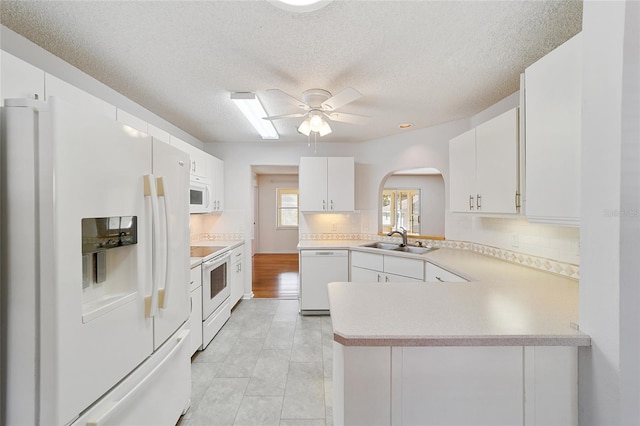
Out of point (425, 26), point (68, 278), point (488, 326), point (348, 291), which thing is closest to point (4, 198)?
point (68, 278)

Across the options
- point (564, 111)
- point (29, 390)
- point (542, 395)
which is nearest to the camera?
point (29, 390)

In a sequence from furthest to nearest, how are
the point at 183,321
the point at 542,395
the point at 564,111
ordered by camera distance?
1. the point at 183,321
2. the point at 564,111
3. the point at 542,395

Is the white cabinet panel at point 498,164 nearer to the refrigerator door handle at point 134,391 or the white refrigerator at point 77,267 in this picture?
the white refrigerator at point 77,267

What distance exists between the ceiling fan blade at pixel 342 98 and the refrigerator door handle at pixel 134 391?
1949 millimetres

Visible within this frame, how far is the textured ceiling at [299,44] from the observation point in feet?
4.31

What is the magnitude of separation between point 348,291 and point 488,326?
26.3 inches

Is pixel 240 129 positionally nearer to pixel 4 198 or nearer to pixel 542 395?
pixel 4 198

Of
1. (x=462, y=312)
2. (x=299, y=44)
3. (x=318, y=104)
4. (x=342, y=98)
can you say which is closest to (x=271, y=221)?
(x=318, y=104)

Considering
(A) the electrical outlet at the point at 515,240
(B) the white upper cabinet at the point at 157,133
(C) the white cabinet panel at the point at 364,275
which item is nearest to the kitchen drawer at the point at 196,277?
(B) the white upper cabinet at the point at 157,133

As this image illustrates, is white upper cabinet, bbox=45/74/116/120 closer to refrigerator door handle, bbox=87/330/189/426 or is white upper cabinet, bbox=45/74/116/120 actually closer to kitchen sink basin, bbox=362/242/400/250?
refrigerator door handle, bbox=87/330/189/426

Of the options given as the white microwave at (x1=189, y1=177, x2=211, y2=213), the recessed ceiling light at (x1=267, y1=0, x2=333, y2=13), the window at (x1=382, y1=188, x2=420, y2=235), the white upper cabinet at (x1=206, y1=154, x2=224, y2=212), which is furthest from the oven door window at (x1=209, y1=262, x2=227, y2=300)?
the window at (x1=382, y1=188, x2=420, y2=235)

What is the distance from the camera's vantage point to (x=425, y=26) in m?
1.43

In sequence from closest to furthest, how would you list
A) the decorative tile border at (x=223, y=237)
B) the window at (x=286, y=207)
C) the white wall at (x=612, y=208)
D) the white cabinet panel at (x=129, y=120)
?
1. the white wall at (x=612, y=208)
2. the white cabinet panel at (x=129, y=120)
3. the decorative tile border at (x=223, y=237)
4. the window at (x=286, y=207)

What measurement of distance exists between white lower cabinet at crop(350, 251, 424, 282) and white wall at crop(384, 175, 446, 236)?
15.2 feet
